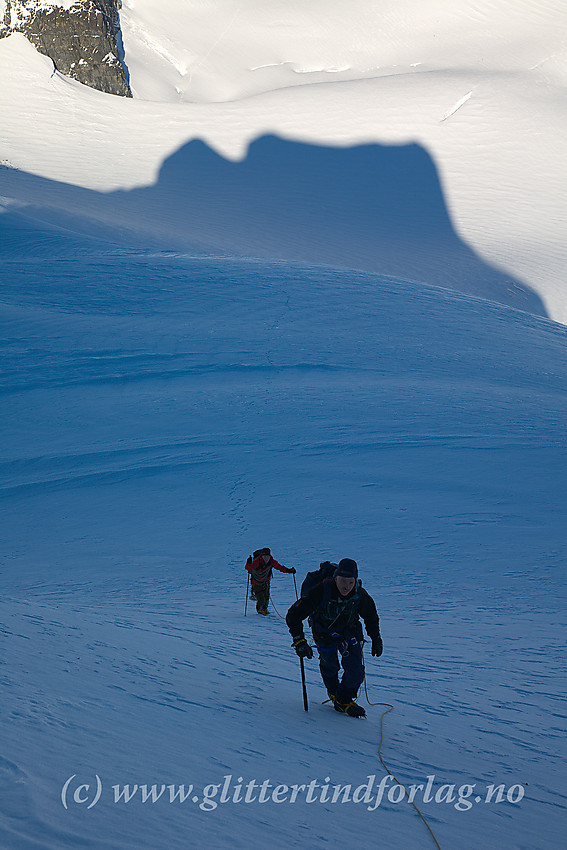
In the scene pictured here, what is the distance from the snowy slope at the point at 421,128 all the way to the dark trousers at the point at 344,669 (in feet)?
55.0

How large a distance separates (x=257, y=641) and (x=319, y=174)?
77.0 feet

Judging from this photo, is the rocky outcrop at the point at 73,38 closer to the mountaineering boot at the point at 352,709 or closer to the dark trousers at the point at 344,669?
the dark trousers at the point at 344,669

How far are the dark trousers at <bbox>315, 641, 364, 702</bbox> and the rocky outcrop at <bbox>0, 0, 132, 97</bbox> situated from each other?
4014 centimetres

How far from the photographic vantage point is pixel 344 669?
12.8 ft

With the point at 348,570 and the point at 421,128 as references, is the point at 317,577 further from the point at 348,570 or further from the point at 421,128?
the point at 421,128

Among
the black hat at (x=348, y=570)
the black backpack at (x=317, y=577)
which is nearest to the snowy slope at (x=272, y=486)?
the black backpack at (x=317, y=577)

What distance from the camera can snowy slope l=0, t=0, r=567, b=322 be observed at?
22.0 m

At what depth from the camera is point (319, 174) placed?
26.3 m

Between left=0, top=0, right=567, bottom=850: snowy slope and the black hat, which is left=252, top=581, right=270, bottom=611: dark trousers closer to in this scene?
left=0, top=0, right=567, bottom=850: snowy slope

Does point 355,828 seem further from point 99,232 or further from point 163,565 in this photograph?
point 99,232

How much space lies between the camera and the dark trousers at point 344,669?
153 inches

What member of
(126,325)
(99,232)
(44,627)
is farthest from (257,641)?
(99,232)

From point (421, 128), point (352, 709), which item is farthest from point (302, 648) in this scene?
point (421, 128)

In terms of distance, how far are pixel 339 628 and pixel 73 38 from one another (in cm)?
4220
